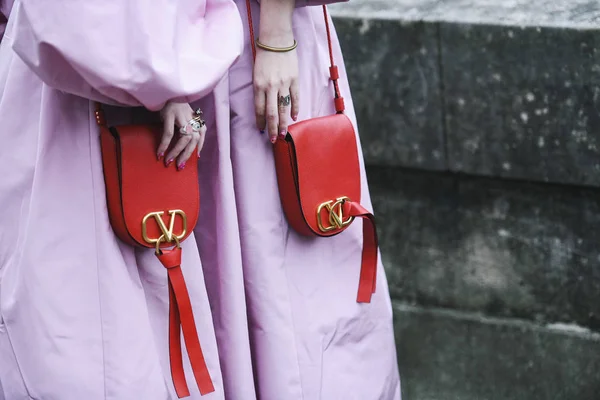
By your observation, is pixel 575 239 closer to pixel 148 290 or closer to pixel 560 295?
pixel 560 295

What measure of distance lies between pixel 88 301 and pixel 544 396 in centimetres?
146

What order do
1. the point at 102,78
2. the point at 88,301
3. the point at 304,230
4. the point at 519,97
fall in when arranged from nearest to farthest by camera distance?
the point at 102,78 < the point at 88,301 < the point at 304,230 < the point at 519,97

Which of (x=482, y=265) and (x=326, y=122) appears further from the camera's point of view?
(x=482, y=265)

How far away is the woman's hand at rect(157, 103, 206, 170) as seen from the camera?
1.56 meters

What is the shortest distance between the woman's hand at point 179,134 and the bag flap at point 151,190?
16 mm

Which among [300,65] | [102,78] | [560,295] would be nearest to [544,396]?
[560,295]

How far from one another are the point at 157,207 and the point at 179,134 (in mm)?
127

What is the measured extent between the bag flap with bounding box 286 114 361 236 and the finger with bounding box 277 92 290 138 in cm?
1

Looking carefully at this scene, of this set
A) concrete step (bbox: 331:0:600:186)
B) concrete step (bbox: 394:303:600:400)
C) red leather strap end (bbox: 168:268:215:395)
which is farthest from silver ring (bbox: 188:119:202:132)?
concrete step (bbox: 394:303:600:400)

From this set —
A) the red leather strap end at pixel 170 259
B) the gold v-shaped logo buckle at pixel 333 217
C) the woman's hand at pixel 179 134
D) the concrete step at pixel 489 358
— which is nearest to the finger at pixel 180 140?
the woman's hand at pixel 179 134

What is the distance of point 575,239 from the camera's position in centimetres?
242

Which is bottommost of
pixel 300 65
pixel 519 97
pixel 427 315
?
pixel 427 315

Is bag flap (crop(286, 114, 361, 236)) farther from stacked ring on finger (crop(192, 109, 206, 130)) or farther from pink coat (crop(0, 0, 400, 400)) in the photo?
stacked ring on finger (crop(192, 109, 206, 130))

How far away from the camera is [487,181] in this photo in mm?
2477
